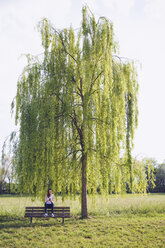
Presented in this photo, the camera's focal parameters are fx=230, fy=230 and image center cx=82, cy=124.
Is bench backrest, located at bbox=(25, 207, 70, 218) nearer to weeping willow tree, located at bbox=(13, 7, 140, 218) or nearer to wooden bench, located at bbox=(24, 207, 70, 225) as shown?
wooden bench, located at bbox=(24, 207, 70, 225)

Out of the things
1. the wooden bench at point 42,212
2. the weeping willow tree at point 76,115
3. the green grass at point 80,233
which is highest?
the weeping willow tree at point 76,115

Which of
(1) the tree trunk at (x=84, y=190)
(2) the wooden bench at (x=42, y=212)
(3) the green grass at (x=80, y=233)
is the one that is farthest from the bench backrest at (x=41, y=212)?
(1) the tree trunk at (x=84, y=190)

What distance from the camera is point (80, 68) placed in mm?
8797

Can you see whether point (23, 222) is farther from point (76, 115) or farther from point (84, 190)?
point (76, 115)

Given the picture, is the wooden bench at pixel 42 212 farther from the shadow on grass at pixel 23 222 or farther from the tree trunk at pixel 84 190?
the tree trunk at pixel 84 190

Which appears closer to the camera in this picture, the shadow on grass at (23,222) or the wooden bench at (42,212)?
the shadow on grass at (23,222)

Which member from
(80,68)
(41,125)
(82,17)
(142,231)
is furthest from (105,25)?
(142,231)

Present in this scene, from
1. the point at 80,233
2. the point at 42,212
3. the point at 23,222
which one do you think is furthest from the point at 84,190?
the point at 23,222

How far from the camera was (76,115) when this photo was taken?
917 cm

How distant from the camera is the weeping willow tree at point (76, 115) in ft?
25.4

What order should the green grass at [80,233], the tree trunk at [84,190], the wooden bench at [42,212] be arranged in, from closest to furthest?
the green grass at [80,233] < the wooden bench at [42,212] < the tree trunk at [84,190]

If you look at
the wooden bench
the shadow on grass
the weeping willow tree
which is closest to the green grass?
the shadow on grass

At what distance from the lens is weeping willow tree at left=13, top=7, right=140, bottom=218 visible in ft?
25.4

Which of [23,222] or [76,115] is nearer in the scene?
[23,222]
